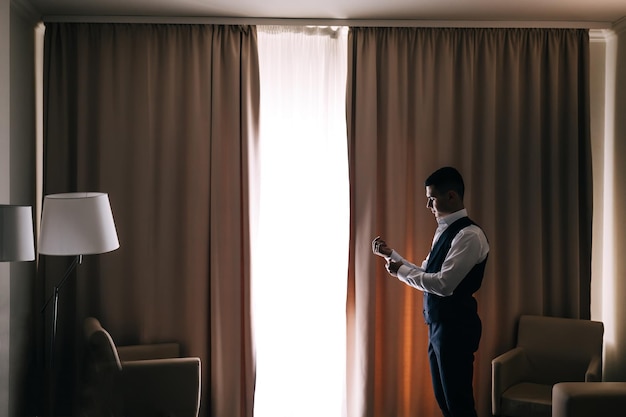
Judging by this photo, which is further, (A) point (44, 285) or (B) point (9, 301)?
(A) point (44, 285)

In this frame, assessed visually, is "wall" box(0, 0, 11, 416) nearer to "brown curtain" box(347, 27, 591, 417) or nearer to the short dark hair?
"brown curtain" box(347, 27, 591, 417)

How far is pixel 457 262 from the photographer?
3223 mm

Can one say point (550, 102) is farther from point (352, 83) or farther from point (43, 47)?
point (43, 47)

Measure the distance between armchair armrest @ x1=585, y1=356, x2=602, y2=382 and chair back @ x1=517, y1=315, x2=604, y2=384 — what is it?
0.08 metres

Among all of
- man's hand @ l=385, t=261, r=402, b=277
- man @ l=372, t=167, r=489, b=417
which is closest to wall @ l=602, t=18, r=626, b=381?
man @ l=372, t=167, r=489, b=417

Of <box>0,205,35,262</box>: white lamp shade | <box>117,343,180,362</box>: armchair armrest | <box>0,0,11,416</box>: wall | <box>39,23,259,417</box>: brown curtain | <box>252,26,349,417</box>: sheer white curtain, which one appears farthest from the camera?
<box>252,26,349,417</box>: sheer white curtain

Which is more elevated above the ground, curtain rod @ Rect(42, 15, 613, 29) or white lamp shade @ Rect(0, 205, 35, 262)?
curtain rod @ Rect(42, 15, 613, 29)

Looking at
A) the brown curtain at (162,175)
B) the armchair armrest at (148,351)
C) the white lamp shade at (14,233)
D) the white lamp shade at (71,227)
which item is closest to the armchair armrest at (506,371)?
the brown curtain at (162,175)

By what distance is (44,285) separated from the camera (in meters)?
3.99

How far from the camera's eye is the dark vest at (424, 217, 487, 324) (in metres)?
3.31

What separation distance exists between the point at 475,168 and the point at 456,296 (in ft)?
3.90

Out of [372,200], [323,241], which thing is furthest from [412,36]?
[323,241]

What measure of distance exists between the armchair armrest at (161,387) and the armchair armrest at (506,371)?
1792mm

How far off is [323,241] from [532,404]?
5.41 ft
